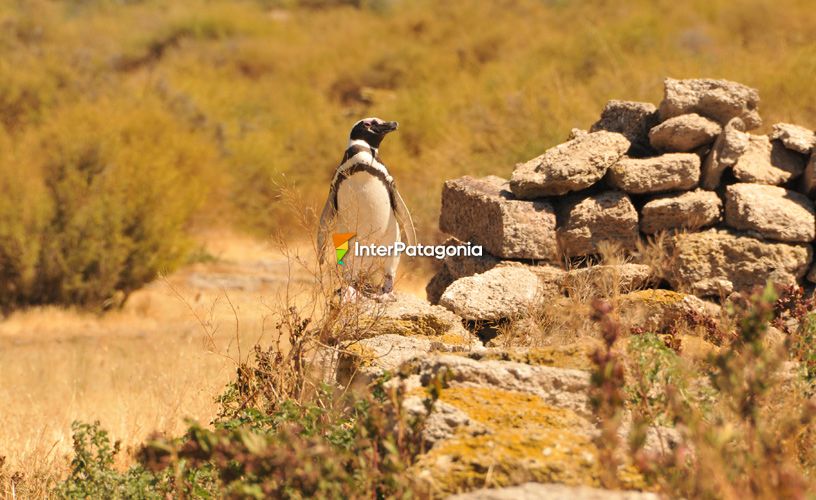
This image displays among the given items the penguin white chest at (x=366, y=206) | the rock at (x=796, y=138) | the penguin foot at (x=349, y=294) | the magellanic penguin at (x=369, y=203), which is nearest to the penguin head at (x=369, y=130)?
the magellanic penguin at (x=369, y=203)

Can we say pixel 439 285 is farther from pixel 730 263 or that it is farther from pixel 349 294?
pixel 349 294

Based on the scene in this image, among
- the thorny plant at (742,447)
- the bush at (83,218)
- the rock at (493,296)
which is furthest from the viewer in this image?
the bush at (83,218)

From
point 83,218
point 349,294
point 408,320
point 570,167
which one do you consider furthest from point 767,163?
point 83,218

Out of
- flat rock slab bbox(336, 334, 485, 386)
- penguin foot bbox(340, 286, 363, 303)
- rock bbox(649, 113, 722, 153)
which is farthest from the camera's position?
rock bbox(649, 113, 722, 153)

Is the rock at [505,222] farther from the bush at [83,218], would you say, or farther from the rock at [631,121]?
the bush at [83,218]

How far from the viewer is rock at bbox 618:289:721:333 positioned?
5.95m

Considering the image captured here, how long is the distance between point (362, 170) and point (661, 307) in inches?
82.7

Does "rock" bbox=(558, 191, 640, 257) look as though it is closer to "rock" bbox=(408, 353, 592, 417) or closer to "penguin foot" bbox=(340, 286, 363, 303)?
"penguin foot" bbox=(340, 286, 363, 303)

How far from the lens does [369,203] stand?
6.50 metres

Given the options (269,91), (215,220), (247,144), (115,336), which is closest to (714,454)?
(115,336)

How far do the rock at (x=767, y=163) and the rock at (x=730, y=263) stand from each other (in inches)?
23.2

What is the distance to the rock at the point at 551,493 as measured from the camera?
10.2 feet

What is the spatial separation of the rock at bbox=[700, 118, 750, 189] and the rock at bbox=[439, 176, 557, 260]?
3.90 ft

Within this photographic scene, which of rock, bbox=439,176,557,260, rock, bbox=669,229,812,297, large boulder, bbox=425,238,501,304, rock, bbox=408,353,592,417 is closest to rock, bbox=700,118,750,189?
rock, bbox=669,229,812,297
